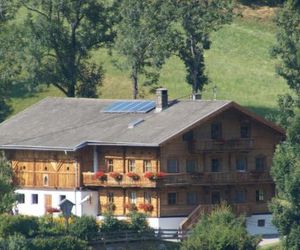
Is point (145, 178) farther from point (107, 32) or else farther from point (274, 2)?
point (274, 2)

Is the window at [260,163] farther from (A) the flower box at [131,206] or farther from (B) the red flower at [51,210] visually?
(B) the red flower at [51,210]

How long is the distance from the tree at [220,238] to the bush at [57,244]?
17.6 ft

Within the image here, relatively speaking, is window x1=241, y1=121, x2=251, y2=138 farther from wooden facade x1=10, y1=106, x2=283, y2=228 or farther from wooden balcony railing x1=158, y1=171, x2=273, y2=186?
wooden balcony railing x1=158, y1=171, x2=273, y2=186

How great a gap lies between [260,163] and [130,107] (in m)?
8.29

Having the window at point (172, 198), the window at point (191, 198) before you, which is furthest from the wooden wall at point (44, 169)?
the window at point (191, 198)

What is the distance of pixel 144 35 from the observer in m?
137

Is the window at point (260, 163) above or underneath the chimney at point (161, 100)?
underneath

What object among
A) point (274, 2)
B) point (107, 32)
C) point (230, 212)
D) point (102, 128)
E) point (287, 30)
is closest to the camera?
point (230, 212)

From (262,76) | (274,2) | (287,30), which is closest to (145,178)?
(287,30)

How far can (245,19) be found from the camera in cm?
16662

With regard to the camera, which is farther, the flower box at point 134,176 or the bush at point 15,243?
the flower box at point 134,176

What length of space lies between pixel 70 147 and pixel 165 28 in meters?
24.0

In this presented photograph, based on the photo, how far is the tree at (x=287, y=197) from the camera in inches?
4291

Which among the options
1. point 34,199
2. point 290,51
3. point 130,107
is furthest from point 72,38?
point 34,199
